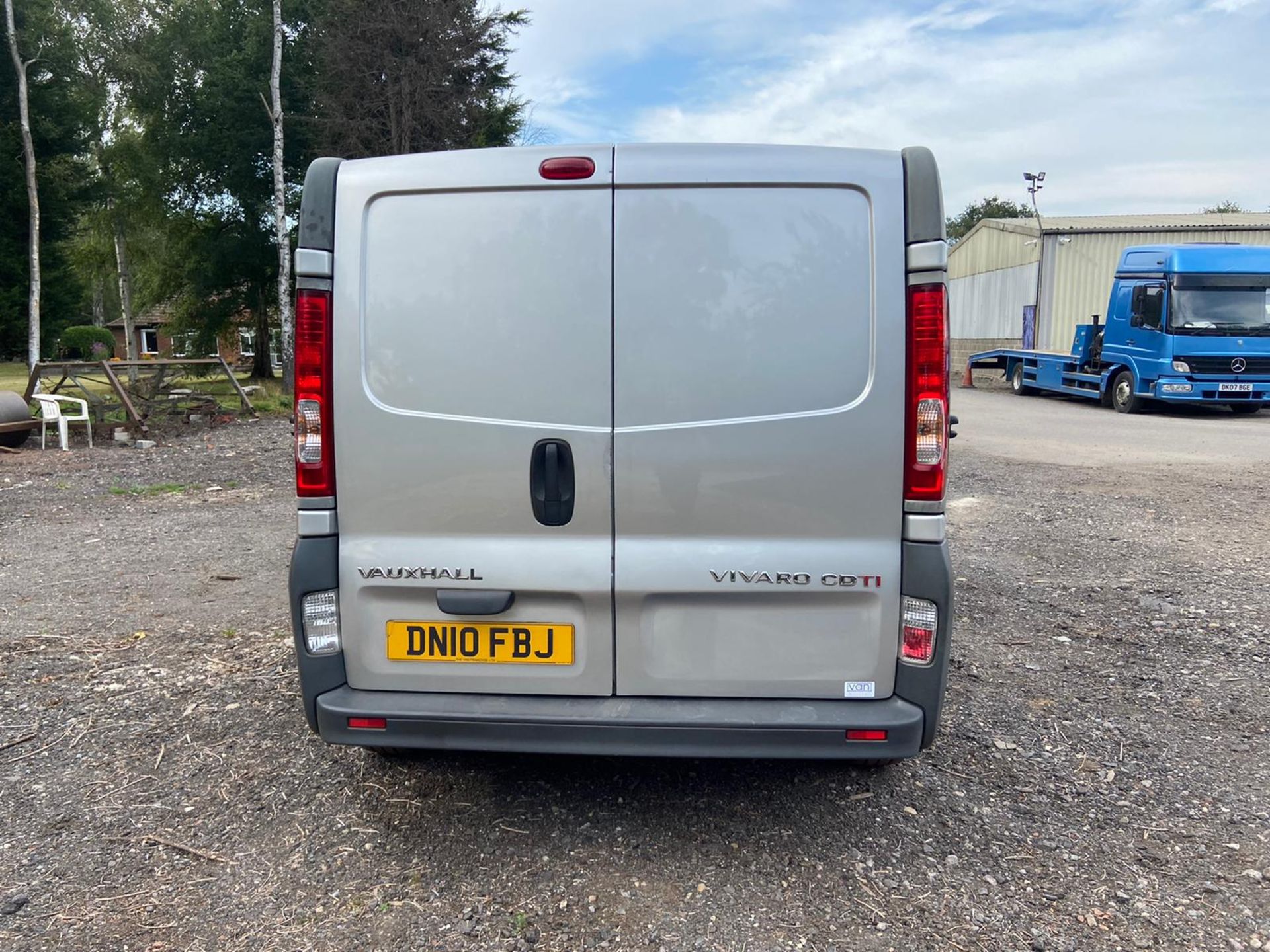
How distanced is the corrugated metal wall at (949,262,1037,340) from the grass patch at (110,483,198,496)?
26.9 m

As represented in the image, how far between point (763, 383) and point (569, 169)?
2.91 feet

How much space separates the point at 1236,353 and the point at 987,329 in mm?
17725

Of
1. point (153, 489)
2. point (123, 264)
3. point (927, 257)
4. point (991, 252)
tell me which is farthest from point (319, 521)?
point (991, 252)

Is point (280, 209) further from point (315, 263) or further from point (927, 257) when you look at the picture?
point (927, 257)

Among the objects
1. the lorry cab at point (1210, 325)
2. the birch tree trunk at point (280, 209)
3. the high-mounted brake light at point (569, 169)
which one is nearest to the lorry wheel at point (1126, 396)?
the lorry cab at point (1210, 325)

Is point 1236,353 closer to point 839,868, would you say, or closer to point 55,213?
point 839,868

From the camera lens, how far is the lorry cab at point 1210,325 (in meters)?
17.6

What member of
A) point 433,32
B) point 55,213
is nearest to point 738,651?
point 433,32

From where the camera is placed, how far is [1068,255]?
2873 centimetres

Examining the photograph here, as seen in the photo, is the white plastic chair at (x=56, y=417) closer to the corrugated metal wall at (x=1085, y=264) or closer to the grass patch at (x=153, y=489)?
the grass patch at (x=153, y=489)

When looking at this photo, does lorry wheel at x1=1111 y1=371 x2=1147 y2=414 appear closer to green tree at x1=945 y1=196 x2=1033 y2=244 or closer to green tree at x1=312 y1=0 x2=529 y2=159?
green tree at x1=312 y1=0 x2=529 y2=159

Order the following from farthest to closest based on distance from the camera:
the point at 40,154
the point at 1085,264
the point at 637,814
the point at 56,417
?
the point at 1085,264
the point at 40,154
the point at 56,417
the point at 637,814

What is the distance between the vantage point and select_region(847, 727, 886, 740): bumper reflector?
2.87m

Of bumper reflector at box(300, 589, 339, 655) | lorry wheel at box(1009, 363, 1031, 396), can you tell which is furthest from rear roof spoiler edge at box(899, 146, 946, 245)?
lorry wheel at box(1009, 363, 1031, 396)
